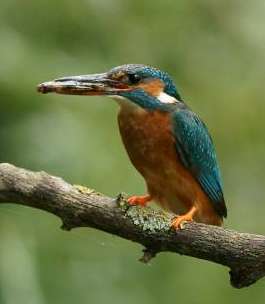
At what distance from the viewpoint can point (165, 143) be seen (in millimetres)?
4543

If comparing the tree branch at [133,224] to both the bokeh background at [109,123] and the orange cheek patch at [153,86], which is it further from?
the orange cheek patch at [153,86]

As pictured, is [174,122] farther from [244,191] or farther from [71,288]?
[71,288]

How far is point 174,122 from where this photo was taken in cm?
457

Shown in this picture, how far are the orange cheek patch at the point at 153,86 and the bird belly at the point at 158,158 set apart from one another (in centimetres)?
8

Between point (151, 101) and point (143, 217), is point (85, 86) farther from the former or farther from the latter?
point (143, 217)

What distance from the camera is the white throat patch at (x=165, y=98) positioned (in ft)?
14.9

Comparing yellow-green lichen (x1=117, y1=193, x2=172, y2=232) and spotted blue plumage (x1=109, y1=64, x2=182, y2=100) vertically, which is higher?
spotted blue plumage (x1=109, y1=64, x2=182, y2=100)

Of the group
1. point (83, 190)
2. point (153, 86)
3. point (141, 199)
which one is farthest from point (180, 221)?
point (153, 86)

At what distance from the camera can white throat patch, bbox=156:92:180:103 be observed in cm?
454

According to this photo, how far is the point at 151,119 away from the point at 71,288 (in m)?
0.78

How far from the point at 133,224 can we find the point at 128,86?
66 cm

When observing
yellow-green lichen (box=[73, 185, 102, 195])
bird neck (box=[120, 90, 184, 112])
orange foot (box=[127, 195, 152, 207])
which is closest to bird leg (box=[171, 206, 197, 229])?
orange foot (box=[127, 195, 152, 207])

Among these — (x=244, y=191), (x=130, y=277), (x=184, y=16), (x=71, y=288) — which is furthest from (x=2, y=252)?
(x=184, y=16)

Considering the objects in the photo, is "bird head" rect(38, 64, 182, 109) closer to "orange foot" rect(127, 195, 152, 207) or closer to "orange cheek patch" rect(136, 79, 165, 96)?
"orange cheek patch" rect(136, 79, 165, 96)
